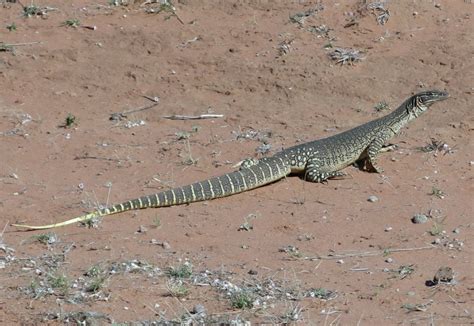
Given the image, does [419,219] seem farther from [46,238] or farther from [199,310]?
[46,238]

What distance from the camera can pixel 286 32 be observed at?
48.0 feet

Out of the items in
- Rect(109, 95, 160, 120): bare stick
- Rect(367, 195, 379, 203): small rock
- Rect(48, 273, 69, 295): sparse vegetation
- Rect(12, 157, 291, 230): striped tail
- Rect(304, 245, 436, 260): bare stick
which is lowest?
Rect(109, 95, 160, 120): bare stick

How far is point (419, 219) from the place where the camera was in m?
9.61

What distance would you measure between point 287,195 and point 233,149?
4.45ft

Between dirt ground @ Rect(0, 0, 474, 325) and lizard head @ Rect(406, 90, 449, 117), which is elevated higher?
lizard head @ Rect(406, 90, 449, 117)

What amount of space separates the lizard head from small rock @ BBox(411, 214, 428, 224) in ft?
8.42

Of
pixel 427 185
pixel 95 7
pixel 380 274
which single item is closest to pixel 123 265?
pixel 380 274

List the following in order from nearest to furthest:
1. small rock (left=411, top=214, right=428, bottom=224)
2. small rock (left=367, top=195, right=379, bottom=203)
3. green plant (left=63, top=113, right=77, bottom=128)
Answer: small rock (left=411, top=214, right=428, bottom=224)
small rock (left=367, top=195, right=379, bottom=203)
green plant (left=63, top=113, right=77, bottom=128)

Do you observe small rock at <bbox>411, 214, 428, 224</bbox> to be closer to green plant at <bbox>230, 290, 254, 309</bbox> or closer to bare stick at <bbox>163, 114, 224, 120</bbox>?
green plant at <bbox>230, 290, 254, 309</bbox>

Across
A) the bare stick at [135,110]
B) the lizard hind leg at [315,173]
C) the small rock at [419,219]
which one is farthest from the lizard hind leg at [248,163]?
the bare stick at [135,110]

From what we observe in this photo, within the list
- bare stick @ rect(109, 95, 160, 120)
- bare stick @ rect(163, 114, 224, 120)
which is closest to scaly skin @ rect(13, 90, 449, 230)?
bare stick @ rect(163, 114, 224, 120)

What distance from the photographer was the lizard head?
39.2 ft

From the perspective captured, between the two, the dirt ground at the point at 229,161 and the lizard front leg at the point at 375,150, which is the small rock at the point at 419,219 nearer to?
the dirt ground at the point at 229,161

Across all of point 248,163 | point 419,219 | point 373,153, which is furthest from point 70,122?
point 419,219
